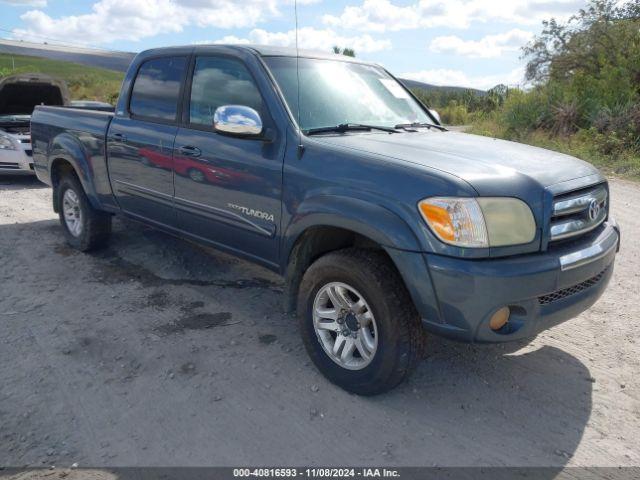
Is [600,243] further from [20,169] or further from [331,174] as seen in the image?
[20,169]

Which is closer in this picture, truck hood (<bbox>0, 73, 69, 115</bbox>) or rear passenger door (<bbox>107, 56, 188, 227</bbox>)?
rear passenger door (<bbox>107, 56, 188, 227</bbox>)

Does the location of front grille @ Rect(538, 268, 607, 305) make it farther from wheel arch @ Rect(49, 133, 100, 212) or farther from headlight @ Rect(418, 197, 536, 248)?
wheel arch @ Rect(49, 133, 100, 212)

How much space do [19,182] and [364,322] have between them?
849 centimetres

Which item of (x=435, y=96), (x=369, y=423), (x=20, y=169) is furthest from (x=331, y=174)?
(x=435, y=96)

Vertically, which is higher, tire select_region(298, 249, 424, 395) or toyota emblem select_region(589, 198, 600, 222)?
toyota emblem select_region(589, 198, 600, 222)

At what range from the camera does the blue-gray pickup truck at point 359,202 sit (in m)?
2.70

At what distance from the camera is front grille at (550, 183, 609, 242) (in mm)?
2889

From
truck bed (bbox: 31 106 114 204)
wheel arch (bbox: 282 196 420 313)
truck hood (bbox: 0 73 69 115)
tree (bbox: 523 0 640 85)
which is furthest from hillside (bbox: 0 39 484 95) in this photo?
wheel arch (bbox: 282 196 420 313)

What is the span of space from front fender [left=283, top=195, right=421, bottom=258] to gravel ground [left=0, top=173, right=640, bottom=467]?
3.02 feet

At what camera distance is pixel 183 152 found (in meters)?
4.05

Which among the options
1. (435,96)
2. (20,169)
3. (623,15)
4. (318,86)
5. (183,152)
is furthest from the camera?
(435,96)

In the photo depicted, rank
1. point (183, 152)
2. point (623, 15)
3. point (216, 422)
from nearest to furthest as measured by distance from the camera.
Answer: point (216, 422) → point (183, 152) → point (623, 15)

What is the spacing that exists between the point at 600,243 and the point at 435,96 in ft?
171

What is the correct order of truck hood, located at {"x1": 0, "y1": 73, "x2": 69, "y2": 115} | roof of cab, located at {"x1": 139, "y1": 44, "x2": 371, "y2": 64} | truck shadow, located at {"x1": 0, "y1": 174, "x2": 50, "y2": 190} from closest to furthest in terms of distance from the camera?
roof of cab, located at {"x1": 139, "y1": 44, "x2": 371, "y2": 64}, truck shadow, located at {"x1": 0, "y1": 174, "x2": 50, "y2": 190}, truck hood, located at {"x1": 0, "y1": 73, "x2": 69, "y2": 115}
